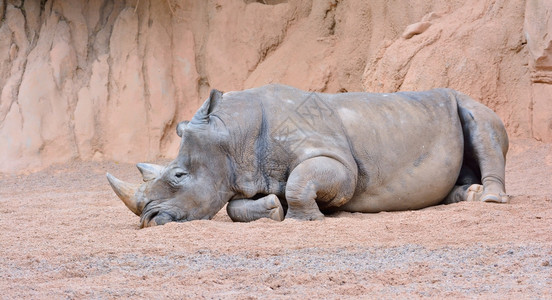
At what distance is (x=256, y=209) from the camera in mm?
6082

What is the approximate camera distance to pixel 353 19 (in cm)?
1159

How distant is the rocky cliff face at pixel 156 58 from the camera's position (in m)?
11.5

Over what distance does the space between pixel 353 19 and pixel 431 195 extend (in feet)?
17.7

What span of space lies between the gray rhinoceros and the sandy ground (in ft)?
0.72

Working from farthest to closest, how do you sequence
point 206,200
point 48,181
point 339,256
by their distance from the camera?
point 48,181 < point 206,200 < point 339,256

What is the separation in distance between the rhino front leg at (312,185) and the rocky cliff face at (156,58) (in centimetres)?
481

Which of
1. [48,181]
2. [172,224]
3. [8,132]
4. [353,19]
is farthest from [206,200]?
[8,132]

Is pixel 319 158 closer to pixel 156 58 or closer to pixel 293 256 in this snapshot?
pixel 293 256

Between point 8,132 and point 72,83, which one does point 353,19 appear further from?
point 8,132

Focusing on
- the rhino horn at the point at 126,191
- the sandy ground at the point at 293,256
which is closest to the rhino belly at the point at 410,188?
the sandy ground at the point at 293,256

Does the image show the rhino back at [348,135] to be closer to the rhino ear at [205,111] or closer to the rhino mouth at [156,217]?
the rhino ear at [205,111]

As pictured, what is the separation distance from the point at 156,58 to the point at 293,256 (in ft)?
27.1

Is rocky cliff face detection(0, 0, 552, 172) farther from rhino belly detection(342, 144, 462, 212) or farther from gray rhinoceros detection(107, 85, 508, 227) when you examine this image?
rhino belly detection(342, 144, 462, 212)

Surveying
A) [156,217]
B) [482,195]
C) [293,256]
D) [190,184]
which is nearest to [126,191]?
[156,217]
